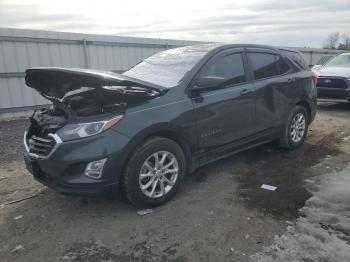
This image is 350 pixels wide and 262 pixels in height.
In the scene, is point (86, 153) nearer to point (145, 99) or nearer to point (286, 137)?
point (145, 99)

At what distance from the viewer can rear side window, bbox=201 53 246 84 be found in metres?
4.70

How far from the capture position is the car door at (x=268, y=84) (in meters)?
5.29

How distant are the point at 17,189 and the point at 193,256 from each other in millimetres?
2920

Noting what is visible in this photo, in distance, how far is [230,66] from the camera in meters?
4.99

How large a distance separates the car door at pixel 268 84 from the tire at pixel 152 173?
1.66m

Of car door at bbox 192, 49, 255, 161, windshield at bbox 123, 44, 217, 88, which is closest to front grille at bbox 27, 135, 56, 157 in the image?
windshield at bbox 123, 44, 217, 88

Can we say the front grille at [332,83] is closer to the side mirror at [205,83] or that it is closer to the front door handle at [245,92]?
the front door handle at [245,92]

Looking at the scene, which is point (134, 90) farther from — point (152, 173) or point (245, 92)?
point (245, 92)

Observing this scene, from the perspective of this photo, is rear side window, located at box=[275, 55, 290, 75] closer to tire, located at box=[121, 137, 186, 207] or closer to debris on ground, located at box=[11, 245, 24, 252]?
tire, located at box=[121, 137, 186, 207]

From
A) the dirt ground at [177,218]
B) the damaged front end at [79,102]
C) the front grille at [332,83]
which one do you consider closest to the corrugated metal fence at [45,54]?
the dirt ground at [177,218]

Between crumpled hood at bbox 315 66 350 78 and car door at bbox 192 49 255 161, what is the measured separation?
6374 millimetres

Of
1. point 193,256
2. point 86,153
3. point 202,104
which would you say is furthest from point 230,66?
point 193,256

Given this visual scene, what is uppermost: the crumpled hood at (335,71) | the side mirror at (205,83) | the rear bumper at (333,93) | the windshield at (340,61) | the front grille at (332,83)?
the side mirror at (205,83)

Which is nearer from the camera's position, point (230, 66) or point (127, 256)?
point (127, 256)
